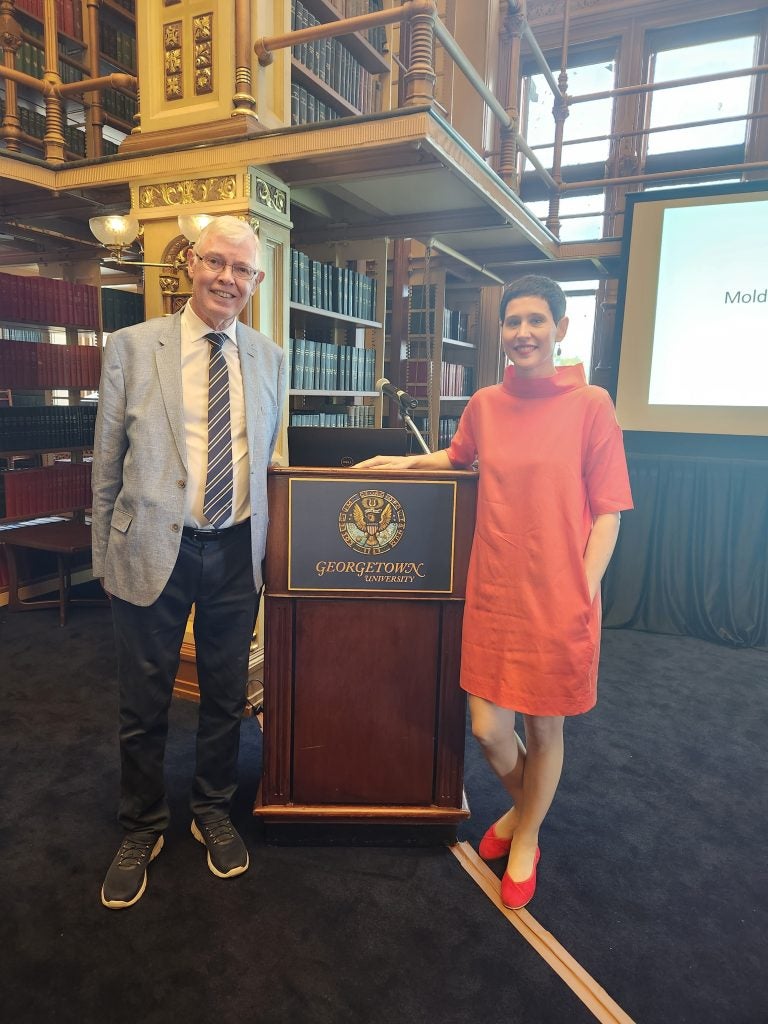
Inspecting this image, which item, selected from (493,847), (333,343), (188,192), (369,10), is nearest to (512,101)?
(369,10)

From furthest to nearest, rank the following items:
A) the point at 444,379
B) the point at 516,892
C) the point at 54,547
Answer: the point at 444,379 → the point at 54,547 → the point at 516,892

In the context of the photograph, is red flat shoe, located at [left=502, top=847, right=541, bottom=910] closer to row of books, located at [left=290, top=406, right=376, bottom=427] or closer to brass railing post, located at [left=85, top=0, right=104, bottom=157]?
row of books, located at [left=290, top=406, right=376, bottom=427]

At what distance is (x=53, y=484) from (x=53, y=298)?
1.06m

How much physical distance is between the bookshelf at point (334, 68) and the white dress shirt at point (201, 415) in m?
2.16

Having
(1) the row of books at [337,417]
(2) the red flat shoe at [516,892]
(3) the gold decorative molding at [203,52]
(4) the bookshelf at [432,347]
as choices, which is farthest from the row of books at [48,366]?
(2) the red flat shoe at [516,892]

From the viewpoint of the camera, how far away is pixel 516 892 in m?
1.63

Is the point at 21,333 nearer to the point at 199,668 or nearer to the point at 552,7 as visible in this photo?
the point at 199,668

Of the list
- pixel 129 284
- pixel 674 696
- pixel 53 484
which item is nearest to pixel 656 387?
pixel 674 696

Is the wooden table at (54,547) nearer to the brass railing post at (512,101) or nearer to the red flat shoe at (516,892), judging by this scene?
the red flat shoe at (516,892)

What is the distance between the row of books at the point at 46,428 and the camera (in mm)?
3648

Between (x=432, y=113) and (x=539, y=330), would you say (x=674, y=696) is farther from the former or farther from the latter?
(x=432, y=113)

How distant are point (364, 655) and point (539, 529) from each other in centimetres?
59

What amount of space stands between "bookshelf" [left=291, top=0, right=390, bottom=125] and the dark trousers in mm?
2558

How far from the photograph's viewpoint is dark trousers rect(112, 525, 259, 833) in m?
1.58
